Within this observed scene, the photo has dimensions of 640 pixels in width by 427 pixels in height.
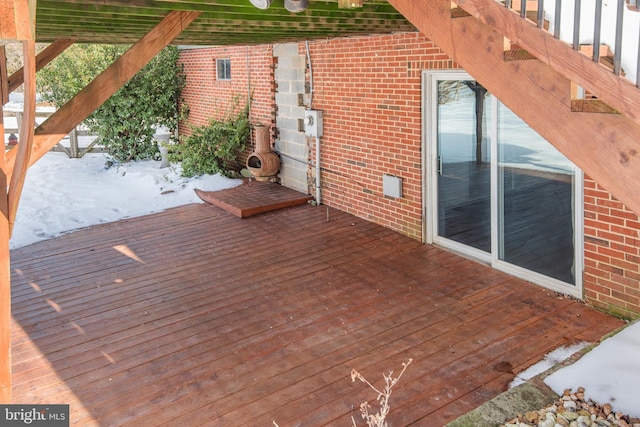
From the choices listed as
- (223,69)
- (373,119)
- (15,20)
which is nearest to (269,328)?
(15,20)

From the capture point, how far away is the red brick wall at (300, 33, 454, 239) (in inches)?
265

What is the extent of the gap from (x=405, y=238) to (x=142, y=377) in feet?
12.7

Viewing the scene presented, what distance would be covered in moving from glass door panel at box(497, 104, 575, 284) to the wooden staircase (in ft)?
8.68

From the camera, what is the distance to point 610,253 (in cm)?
466

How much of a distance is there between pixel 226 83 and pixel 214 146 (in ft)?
4.92

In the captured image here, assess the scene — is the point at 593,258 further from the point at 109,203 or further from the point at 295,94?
the point at 109,203

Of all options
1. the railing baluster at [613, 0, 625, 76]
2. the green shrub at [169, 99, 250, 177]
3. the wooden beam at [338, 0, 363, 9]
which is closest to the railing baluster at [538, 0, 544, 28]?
the railing baluster at [613, 0, 625, 76]

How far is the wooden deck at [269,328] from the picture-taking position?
3.71 m

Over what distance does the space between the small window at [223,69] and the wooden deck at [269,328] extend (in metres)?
4.97

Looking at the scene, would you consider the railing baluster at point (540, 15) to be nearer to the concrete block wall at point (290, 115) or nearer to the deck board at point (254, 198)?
the deck board at point (254, 198)

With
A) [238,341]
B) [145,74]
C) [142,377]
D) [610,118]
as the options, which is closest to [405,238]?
[238,341]

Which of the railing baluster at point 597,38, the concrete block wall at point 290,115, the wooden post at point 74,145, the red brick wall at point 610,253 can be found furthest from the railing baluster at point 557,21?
the wooden post at point 74,145

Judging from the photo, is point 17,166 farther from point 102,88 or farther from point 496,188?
point 496,188

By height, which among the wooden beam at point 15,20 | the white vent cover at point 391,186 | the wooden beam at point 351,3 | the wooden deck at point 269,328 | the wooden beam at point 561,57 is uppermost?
the wooden beam at point 351,3
